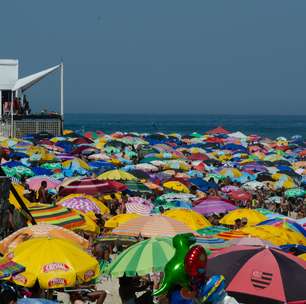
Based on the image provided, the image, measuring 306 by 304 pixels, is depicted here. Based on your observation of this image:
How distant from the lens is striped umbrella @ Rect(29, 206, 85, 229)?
11.5 metres

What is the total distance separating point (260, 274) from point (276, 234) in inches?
167

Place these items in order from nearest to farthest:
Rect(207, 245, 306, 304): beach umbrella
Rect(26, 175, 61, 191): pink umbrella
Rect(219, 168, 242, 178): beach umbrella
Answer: Rect(207, 245, 306, 304): beach umbrella < Rect(26, 175, 61, 191): pink umbrella < Rect(219, 168, 242, 178): beach umbrella

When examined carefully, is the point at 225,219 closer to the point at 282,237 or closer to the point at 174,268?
the point at 282,237

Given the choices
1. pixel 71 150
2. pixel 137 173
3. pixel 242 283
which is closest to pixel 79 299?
pixel 242 283

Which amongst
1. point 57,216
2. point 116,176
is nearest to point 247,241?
point 57,216

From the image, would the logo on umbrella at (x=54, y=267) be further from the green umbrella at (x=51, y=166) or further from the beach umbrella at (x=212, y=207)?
the green umbrella at (x=51, y=166)

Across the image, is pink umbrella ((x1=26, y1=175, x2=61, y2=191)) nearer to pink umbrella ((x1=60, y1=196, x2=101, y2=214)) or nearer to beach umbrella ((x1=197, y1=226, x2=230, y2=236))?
pink umbrella ((x1=60, y1=196, x2=101, y2=214))

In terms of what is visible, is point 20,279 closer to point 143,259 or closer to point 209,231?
point 143,259

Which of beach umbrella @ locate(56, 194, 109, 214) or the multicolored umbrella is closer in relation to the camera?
beach umbrella @ locate(56, 194, 109, 214)

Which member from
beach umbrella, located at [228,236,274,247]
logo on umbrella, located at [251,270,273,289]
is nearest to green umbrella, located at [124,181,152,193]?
beach umbrella, located at [228,236,274,247]

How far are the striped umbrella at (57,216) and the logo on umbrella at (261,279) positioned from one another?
508cm

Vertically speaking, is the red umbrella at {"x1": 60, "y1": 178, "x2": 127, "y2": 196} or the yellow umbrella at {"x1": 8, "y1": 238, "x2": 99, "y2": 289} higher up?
the yellow umbrella at {"x1": 8, "y1": 238, "x2": 99, "y2": 289}

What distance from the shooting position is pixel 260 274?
6.81 meters

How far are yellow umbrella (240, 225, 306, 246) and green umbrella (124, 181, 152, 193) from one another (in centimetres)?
803
